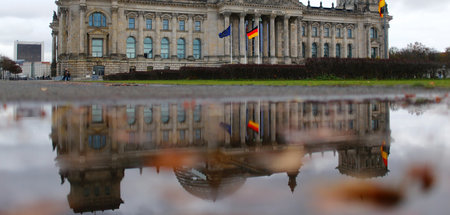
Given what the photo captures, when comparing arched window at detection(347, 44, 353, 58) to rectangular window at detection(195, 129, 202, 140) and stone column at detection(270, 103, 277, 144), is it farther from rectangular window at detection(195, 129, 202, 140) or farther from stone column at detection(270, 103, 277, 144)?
rectangular window at detection(195, 129, 202, 140)

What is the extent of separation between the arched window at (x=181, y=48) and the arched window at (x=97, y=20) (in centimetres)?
1118

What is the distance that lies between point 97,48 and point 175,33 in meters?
11.4

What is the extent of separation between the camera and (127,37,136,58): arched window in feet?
188

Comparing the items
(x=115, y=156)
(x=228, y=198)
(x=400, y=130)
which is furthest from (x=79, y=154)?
(x=400, y=130)

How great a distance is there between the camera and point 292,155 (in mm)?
3223

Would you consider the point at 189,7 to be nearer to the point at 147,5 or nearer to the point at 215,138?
the point at 147,5

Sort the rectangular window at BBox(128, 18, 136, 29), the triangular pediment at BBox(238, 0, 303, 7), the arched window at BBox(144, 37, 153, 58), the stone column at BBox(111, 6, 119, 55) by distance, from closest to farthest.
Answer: the stone column at BBox(111, 6, 119, 55)
the rectangular window at BBox(128, 18, 136, 29)
the arched window at BBox(144, 37, 153, 58)
the triangular pediment at BBox(238, 0, 303, 7)

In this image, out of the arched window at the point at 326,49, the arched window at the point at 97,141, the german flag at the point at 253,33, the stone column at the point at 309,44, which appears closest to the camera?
the arched window at the point at 97,141

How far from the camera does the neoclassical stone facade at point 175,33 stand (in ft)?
179

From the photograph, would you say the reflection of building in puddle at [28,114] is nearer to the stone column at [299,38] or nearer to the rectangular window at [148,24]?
the rectangular window at [148,24]

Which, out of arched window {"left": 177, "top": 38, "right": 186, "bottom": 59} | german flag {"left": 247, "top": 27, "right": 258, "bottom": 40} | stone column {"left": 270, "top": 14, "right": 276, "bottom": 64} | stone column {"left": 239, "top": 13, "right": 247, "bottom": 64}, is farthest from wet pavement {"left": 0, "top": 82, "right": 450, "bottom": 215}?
stone column {"left": 270, "top": 14, "right": 276, "bottom": 64}

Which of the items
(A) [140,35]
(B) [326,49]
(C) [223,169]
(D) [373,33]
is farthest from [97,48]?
(C) [223,169]

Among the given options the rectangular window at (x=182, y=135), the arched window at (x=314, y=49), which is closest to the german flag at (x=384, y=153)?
the rectangular window at (x=182, y=135)

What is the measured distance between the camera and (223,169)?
271 cm
